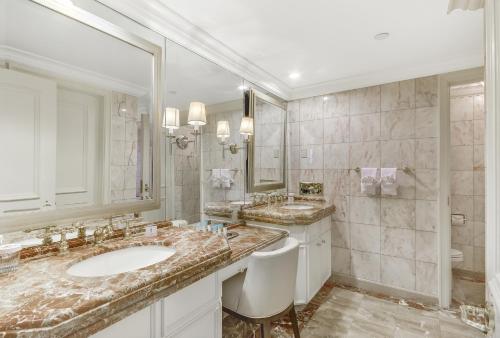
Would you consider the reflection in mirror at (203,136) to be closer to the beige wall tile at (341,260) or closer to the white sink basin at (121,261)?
the white sink basin at (121,261)

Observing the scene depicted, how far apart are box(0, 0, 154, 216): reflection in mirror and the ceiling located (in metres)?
0.55

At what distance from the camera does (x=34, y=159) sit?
1.13m

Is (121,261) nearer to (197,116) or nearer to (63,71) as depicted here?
(63,71)

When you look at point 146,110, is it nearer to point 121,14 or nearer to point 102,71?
point 102,71

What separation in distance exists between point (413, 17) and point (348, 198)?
5.76 ft

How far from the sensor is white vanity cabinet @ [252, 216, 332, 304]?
2.21 m

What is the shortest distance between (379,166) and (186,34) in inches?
86.9

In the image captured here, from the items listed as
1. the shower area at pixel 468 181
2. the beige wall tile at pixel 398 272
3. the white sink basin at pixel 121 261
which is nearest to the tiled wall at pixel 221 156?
the white sink basin at pixel 121 261

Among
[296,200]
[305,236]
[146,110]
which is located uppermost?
[146,110]

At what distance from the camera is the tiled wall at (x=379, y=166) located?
241cm

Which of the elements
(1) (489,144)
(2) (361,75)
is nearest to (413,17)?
(2) (361,75)

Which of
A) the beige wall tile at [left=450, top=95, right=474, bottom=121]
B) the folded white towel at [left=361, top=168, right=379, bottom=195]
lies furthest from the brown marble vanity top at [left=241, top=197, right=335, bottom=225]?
the beige wall tile at [left=450, top=95, right=474, bottom=121]

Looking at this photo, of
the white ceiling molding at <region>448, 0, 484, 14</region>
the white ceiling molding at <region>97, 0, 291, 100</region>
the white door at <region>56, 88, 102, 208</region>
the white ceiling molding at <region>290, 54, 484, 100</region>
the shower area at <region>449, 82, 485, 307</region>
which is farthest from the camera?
the shower area at <region>449, 82, 485, 307</region>

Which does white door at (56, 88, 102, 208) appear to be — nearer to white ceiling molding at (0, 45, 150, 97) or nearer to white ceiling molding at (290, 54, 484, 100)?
white ceiling molding at (0, 45, 150, 97)
